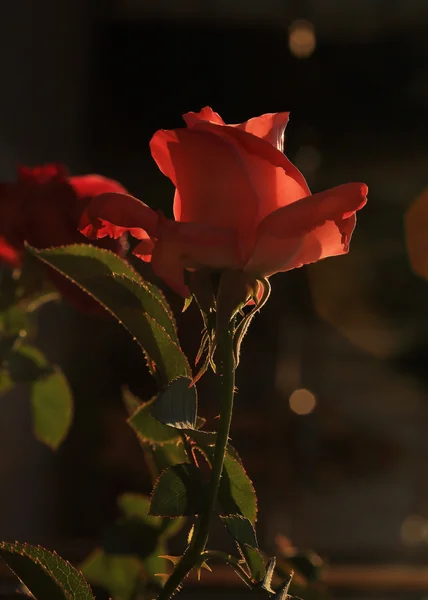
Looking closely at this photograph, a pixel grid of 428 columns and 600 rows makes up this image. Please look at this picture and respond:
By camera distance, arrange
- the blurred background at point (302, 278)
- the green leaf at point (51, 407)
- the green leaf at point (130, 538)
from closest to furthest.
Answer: the green leaf at point (130, 538) < the green leaf at point (51, 407) < the blurred background at point (302, 278)

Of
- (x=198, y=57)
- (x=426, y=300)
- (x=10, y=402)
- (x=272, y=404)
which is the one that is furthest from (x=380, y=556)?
(x=198, y=57)

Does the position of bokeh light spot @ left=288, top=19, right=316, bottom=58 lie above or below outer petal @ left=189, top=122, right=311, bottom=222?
above

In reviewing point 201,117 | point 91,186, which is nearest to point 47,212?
point 91,186

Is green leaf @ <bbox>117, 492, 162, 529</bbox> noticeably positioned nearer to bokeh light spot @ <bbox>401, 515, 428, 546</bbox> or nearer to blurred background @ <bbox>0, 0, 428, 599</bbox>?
blurred background @ <bbox>0, 0, 428, 599</bbox>

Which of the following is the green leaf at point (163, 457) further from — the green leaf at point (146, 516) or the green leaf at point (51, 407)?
the green leaf at point (51, 407)

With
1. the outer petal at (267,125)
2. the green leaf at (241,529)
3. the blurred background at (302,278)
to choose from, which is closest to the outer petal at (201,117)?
the outer petal at (267,125)

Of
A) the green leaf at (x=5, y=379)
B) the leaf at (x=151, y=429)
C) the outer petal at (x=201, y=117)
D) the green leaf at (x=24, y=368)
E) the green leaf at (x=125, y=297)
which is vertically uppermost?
the outer petal at (x=201, y=117)

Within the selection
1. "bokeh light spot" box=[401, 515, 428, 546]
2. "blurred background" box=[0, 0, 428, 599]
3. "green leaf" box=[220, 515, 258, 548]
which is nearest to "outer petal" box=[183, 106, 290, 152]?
"green leaf" box=[220, 515, 258, 548]
